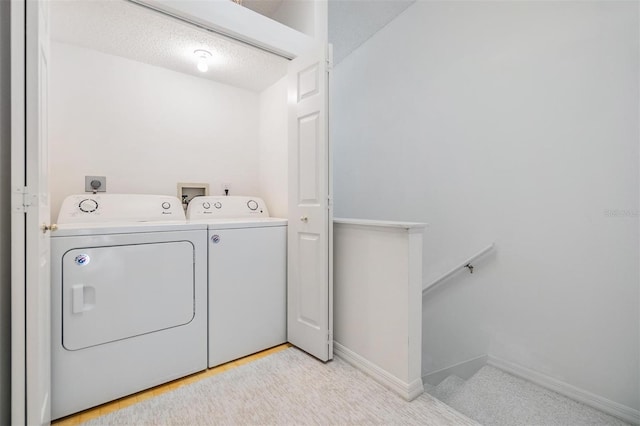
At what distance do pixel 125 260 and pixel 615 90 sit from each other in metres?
2.98

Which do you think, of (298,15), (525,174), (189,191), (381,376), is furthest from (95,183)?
→ (525,174)

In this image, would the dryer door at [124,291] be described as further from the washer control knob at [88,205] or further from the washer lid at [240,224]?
the washer control knob at [88,205]

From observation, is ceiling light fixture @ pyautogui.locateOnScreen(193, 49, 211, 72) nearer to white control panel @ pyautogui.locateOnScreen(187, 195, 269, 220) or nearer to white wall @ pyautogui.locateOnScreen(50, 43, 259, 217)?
white wall @ pyautogui.locateOnScreen(50, 43, 259, 217)

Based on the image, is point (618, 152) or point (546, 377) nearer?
point (618, 152)

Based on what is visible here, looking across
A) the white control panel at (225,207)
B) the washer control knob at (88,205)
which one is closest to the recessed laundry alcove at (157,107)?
the white control panel at (225,207)

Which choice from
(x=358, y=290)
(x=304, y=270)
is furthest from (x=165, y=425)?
(x=358, y=290)

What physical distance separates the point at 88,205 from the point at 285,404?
1813 mm

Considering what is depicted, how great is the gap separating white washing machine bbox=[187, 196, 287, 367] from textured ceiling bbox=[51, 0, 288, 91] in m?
1.29

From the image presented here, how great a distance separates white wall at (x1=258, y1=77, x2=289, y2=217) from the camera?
2646mm

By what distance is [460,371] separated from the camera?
97.9 inches

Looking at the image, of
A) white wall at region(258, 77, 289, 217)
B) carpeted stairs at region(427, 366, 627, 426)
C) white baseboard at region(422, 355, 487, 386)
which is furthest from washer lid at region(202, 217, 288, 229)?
white baseboard at region(422, 355, 487, 386)

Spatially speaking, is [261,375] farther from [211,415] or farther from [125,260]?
[125,260]

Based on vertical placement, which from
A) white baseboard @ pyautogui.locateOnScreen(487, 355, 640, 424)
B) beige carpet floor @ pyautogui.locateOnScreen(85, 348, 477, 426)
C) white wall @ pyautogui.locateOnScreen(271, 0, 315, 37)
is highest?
white wall @ pyautogui.locateOnScreen(271, 0, 315, 37)

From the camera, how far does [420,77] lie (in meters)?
2.77
